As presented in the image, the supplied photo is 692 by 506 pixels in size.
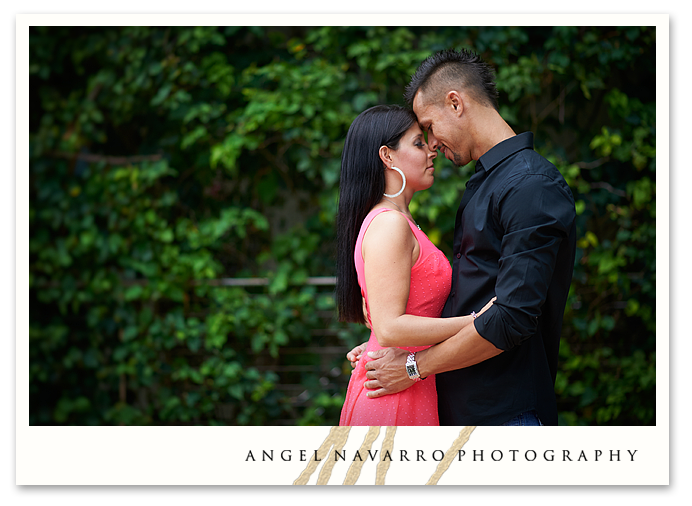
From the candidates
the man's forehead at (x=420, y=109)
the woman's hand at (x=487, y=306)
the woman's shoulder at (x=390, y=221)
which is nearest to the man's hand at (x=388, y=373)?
the woman's hand at (x=487, y=306)

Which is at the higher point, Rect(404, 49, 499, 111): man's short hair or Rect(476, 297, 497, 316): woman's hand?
Rect(404, 49, 499, 111): man's short hair

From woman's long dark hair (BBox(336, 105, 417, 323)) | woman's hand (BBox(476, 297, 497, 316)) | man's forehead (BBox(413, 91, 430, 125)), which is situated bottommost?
woman's hand (BBox(476, 297, 497, 316))

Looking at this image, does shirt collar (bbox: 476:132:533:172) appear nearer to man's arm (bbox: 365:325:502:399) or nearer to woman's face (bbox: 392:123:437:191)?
woman's face (bbox: 392:123:437:191)

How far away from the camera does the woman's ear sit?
1.75 metres

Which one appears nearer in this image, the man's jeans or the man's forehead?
the man's jeans

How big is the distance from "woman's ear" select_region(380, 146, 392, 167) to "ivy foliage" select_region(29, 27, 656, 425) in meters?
1.66

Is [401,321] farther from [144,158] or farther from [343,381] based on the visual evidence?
[144,158]

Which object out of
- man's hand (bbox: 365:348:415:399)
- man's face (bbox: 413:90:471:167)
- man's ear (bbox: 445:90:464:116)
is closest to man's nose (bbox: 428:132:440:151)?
man's face (bbox: 413:90:471:167)

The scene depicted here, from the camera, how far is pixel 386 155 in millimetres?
1761

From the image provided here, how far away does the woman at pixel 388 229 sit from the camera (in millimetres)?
1655

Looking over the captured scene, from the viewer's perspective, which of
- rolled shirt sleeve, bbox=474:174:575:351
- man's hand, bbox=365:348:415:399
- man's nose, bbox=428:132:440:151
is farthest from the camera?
man's nose, bbox=428:132:440:151

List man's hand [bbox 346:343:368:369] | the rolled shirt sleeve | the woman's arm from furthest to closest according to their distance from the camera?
man's hand [bbox 346:343:368:369] < the woman's arm < the rolled shirt sleeve

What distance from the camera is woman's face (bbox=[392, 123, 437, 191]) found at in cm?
176
